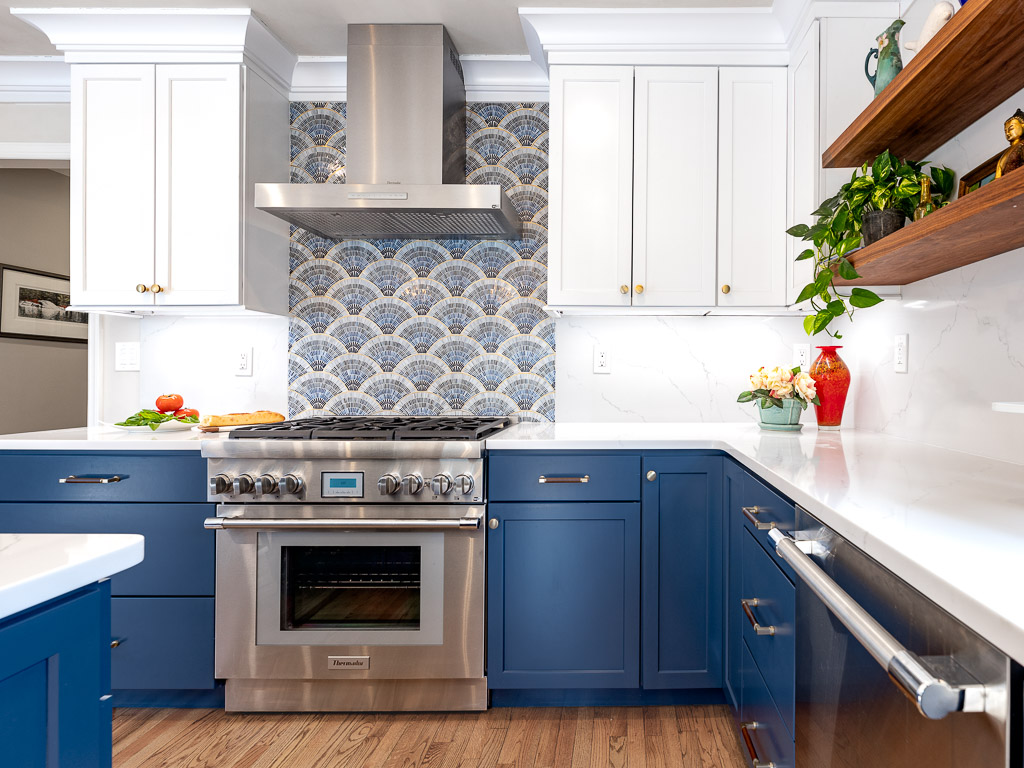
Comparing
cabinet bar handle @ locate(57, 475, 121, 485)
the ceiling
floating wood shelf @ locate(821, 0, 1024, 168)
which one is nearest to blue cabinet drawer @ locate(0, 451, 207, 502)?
cabinet bar handle @ locate(57, 475, 121, 485)

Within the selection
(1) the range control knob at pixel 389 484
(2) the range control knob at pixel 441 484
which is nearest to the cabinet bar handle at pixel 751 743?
(2) the range control knob at pixel 441 484

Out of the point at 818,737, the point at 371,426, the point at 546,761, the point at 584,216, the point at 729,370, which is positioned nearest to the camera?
the point at 818,737

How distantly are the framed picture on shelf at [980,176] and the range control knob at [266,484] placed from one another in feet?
6.74

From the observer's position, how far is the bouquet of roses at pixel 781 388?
2293 mm

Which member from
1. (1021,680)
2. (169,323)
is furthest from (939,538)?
(169,323)

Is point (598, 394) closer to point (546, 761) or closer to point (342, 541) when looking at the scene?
point (342, 541)

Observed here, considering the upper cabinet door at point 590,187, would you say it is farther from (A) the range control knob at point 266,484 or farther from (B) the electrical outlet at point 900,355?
(A) the range control knob at point 266,484

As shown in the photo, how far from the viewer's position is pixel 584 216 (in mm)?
2463

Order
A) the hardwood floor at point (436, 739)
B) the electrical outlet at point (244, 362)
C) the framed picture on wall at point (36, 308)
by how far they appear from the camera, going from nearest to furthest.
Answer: the hardwood floor at point (436, 739) < the electrical outlet at point (244, 362) < the framed picture on wall at point (36, 308)

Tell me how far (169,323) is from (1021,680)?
A: 9.99 ft

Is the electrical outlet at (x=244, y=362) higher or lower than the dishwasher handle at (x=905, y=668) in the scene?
higher

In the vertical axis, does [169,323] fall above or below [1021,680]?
above

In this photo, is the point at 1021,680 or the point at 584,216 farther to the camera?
the point at 584,216

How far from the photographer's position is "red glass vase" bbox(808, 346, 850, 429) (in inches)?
92.7
